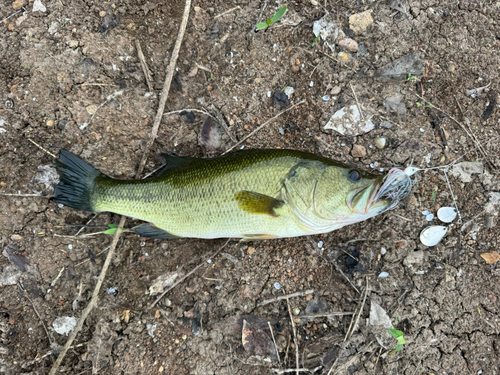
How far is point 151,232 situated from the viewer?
319cm

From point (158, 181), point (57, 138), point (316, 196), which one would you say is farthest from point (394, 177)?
point (57, 138)

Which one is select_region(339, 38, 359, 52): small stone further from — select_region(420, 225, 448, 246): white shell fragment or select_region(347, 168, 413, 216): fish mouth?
select_region(420, 225, 448, 246): white shell fragment

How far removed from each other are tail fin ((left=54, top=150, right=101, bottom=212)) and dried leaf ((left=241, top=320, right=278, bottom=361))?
214cm

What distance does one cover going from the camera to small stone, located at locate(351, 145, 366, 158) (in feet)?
11.4

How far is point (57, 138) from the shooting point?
3404 millimetres

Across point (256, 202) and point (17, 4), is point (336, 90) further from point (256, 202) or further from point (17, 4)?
point (17, 4)

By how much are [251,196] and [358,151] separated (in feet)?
4.85

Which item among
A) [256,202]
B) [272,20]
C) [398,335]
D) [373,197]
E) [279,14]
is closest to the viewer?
[373,197]

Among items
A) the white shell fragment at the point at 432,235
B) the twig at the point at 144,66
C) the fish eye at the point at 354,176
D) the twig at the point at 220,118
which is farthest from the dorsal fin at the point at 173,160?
the white shell fragment at the point at 432,235

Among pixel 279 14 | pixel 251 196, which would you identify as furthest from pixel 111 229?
pixel 279 14

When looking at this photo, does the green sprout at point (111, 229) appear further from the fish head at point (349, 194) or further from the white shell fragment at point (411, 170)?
the white shell fragment at point (411, 170)

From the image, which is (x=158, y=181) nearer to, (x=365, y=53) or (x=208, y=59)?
(x=208, y=59)

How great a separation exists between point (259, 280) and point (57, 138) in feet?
9.22

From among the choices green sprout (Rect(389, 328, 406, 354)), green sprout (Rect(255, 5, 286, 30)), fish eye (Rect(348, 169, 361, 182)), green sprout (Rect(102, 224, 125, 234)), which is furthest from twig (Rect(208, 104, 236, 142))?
green sprout (Rect(389, 328, 406, 354))
